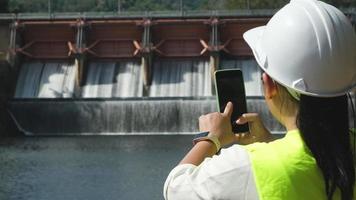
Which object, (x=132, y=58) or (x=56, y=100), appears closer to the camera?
(x=56, y=100)

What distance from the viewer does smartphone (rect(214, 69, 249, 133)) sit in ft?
7.36

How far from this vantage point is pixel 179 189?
1.88m

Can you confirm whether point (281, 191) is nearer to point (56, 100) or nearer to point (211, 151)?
point (211, 151)

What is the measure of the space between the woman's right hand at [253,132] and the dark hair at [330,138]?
1.19ft

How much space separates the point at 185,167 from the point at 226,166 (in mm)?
162

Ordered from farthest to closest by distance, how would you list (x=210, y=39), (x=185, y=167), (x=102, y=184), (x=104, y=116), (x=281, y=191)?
(x=210, y=39) → (x=104, y=116) → (x=102, y=184) → (x=185, y=167) → (x=281, y=191)

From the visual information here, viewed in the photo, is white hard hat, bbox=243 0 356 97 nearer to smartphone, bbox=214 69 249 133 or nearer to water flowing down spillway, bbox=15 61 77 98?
smartphone, bbox=214 69 249 133

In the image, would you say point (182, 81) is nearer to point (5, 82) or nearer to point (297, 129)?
point (5, 82)

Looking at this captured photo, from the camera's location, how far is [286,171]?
179 centimetres

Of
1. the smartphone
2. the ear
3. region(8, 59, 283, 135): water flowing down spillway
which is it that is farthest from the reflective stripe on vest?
region(8, 59, 283, 135): water flowing down spillway

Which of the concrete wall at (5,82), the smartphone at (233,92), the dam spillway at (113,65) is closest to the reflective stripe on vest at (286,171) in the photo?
the smartphone at (233,92)

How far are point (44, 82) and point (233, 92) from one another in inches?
1303

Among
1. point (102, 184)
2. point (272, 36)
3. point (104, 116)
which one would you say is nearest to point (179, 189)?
point (272, 36)

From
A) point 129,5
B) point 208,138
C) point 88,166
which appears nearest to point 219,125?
point 208,138
